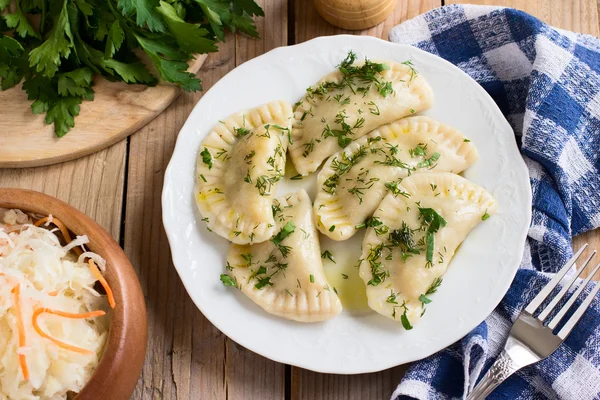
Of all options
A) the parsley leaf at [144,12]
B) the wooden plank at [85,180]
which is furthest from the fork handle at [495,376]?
the parsley leaf at [144,12]

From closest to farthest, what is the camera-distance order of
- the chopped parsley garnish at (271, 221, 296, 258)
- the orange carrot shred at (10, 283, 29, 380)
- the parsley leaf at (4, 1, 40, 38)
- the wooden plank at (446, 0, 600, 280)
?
the orange carrot shred at (10, 283, 29, 380) < the chopped parsley garnish at (271, 221, 296, 258) < the parsley leaf at (4, 1, 40, 38) < the wooden plank at (446, 0, 600, 280)

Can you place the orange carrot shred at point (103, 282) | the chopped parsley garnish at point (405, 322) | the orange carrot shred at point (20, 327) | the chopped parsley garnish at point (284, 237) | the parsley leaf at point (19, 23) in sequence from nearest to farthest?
1. the orange carrot shred at point (20, 327)
2. the orange carrot shred at point (103, 282)
3. the chopped parsley garnish at point (405, 322)
4. the chopped parsley garnish at point (284, 237)
5. the parsley leaf at point (19, 23)

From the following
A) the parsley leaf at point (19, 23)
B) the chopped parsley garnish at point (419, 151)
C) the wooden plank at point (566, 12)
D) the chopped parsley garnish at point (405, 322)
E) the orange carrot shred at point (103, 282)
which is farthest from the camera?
the wooden plank at point (566, 12)

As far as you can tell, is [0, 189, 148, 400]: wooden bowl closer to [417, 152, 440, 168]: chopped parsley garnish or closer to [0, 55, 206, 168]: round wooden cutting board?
[0, 55, 206, 168]: round wooden cutting board

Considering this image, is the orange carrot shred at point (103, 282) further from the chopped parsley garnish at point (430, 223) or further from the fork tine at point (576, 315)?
the fork tine at point (576, 315)

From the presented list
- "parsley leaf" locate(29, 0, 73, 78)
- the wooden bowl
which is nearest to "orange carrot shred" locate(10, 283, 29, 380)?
the wooden bowl

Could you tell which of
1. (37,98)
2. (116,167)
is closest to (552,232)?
(116,167)

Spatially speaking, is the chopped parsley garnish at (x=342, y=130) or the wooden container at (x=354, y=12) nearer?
the chopped parsley garnish at (x=342, y=130)
